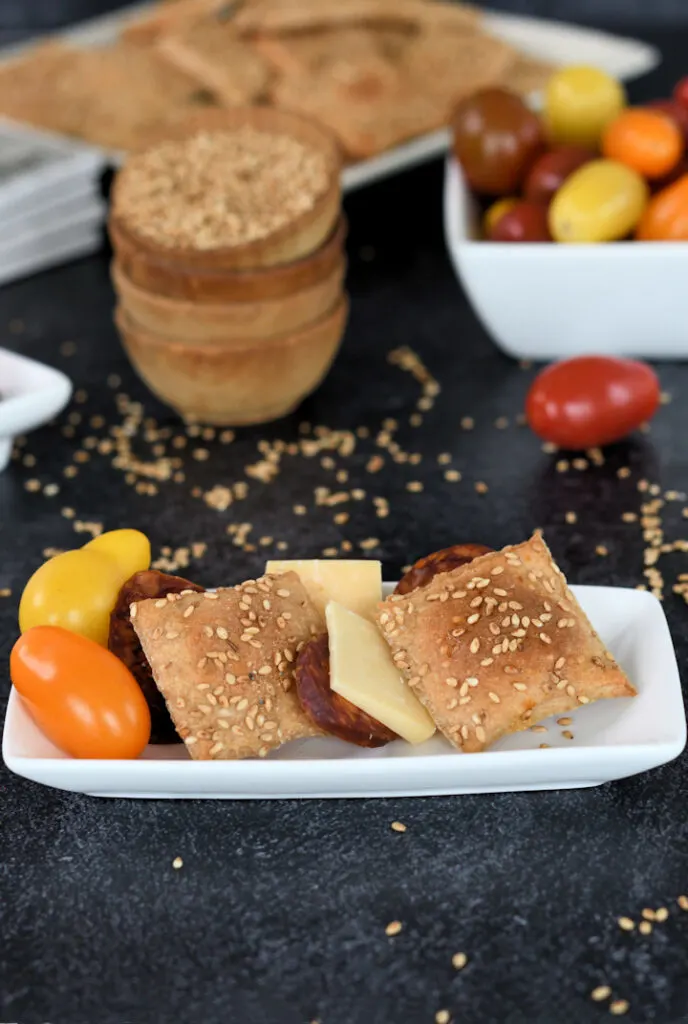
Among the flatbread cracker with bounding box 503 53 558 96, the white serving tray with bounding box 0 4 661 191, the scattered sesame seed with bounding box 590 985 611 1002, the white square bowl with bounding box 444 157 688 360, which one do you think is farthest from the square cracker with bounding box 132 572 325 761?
the flatbread cracker with bounding box 503 53 558 96

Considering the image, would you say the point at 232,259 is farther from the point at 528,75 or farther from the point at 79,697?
the point at 528,75

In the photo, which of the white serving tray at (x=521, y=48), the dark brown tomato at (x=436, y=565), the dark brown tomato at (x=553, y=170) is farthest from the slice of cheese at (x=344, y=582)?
the white serving tray at (x=521, y=48)

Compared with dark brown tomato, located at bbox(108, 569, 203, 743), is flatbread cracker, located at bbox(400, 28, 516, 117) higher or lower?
lower

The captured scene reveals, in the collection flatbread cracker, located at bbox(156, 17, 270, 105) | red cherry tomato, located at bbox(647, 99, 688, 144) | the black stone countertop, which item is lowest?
the black stone countertop

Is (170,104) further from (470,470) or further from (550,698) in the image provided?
(550,698)

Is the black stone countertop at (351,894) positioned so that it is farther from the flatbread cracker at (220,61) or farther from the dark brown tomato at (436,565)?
the flatbread cracker at (220,61)

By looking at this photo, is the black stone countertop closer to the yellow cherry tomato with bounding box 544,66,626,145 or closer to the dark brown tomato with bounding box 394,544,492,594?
the dark brown tomato with bounding box 394,544,492,594

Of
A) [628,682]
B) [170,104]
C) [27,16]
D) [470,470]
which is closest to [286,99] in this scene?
[170,104]

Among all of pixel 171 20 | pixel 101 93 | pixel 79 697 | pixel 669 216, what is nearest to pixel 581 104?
pixel 669 216
